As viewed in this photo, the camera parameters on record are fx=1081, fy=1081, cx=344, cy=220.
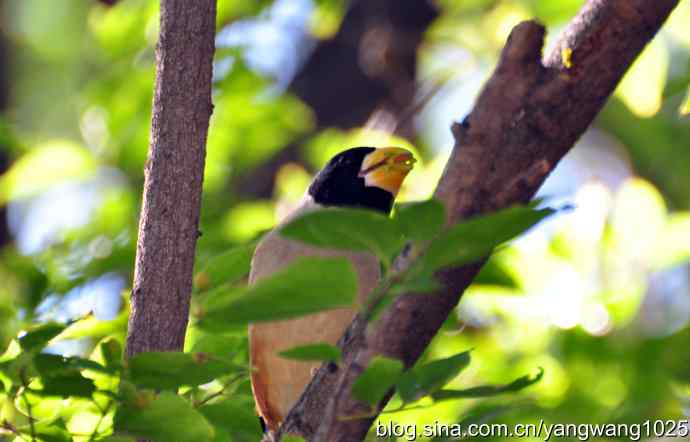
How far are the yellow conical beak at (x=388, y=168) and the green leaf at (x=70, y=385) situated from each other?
1706 mm

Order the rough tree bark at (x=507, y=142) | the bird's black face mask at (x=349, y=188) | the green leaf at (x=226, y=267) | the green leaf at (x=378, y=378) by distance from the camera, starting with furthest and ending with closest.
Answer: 1. the bird's black face mask at (x=349, y=188)
2. the green leaf at (x=226, y=267)
3. the rough tree bark at (x=507, y=142)
4. the green leaf at (x=378, y=378)

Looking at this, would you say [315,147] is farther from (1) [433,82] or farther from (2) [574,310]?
(2) [574,310]

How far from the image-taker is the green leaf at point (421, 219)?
151 cm

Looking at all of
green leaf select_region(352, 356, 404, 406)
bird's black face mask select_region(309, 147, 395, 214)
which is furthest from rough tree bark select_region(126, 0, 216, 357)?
bird's black face mask select_region(309, 147, 395, 214)

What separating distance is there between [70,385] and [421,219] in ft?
2.46

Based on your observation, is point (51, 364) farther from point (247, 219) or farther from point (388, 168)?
point (247, 219)

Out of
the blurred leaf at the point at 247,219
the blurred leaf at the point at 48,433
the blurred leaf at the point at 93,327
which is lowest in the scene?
the blurred leaf at the point at 48,433

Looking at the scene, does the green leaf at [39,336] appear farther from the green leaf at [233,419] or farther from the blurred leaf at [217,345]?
the blurred leaf at [217,345]

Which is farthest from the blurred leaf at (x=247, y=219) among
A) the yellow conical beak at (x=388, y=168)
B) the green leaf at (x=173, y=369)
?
the green leaf at (x=173, y=369)

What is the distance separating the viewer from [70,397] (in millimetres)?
1937

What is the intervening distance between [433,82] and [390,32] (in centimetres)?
89

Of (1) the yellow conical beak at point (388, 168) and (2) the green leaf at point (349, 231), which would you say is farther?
(1) the yellow conical beak at point (388, 168)

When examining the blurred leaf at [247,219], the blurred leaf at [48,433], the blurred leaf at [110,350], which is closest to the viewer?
the blurred leaf at [48,433]

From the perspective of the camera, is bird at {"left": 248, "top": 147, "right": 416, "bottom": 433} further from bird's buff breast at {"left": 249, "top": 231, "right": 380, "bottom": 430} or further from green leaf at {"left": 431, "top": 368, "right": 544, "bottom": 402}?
green leaf at {"left": 431, "top": 368, "right": 544, "bottom": 402}
